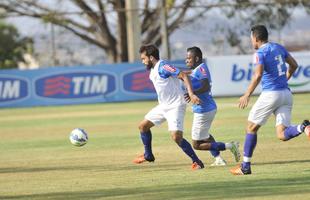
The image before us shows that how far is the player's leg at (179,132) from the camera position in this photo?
12.6m

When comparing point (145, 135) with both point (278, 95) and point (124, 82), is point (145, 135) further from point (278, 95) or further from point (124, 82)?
point (124, 82)

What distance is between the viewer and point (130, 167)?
1338 cm

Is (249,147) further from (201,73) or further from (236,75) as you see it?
(236,75)

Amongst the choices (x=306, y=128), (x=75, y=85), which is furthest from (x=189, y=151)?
(x=75, y=85)

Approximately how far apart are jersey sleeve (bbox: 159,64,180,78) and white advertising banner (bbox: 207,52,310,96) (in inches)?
817

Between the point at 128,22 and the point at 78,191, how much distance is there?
95.5 ft

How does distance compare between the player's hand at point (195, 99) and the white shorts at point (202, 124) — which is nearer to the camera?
the player's hand at point (195, 99)

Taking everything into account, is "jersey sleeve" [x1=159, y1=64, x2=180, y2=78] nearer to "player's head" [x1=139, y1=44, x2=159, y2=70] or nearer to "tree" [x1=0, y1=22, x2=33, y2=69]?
"player's head" [x1=139, y1=44, x2=159, y2=70]

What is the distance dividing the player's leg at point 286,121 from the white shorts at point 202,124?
1227 mm

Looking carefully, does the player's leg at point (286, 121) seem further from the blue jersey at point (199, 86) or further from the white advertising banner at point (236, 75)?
the white advertising banner at point (236, 75)

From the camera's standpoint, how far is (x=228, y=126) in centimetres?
2048

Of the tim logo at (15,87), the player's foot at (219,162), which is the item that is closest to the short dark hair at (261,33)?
the player's foot at (219,162)

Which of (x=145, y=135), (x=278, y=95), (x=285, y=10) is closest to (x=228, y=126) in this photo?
(x=145, y=135)

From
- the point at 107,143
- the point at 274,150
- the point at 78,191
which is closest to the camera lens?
the point at 78,191
